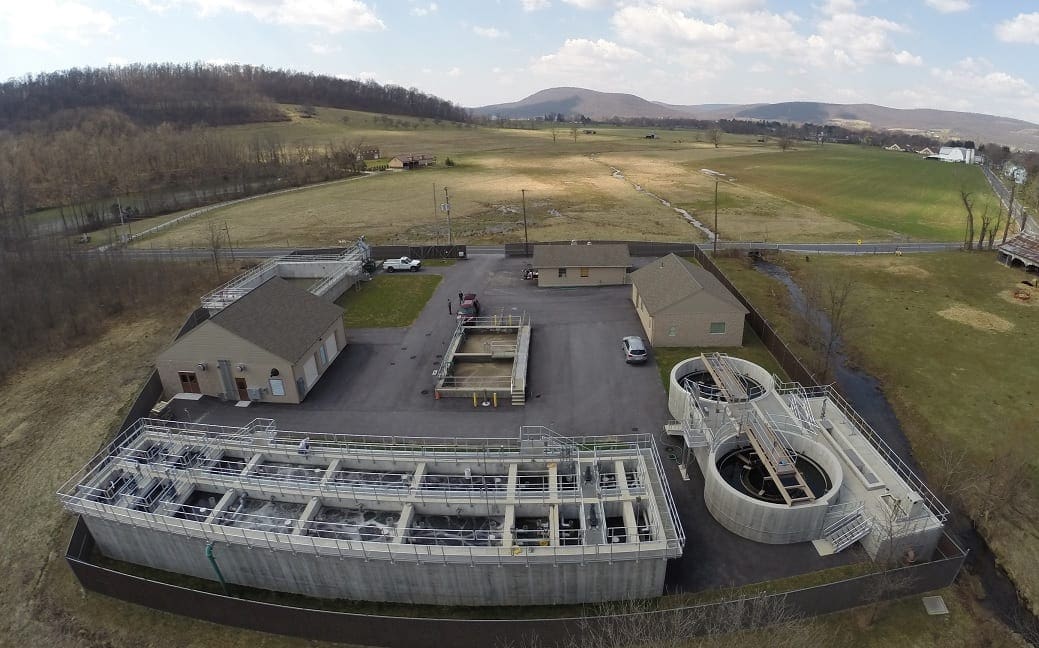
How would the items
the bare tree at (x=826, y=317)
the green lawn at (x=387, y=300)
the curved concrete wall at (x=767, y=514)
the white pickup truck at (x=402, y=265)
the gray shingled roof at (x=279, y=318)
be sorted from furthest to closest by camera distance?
the white pickup truck at (x=402, y=265), the green lawn at (x=387, y=300), the bare tree at (x=826, y=317), the gray shingled roof at (x=279, y=318), the curved concrete wall at (x=767, y=514)

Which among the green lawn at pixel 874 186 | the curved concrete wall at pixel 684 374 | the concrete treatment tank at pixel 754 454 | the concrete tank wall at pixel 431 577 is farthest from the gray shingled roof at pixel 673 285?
the green lawn at pixel 874 186

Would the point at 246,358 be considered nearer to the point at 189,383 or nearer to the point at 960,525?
the point at 189,383

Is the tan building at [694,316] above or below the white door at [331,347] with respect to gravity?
above

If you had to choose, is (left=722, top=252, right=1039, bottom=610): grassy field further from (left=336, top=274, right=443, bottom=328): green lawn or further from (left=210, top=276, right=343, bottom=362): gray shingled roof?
(left=210, top=276, right=343, bottom=362): gray shingled roof

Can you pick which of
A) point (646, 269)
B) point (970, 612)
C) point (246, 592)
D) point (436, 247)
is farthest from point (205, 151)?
point (970, 612)

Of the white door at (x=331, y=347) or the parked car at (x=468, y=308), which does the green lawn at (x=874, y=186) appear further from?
the white door at (x=331, y=347)

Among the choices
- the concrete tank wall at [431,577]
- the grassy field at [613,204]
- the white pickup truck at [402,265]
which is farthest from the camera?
the grassy field at [613,204]

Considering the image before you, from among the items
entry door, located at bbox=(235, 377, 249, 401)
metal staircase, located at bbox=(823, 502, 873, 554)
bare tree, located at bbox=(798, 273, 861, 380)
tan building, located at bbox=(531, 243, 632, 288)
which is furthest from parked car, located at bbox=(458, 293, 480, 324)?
metal staircase, located at bbox=(823, 502, 873, 554)
